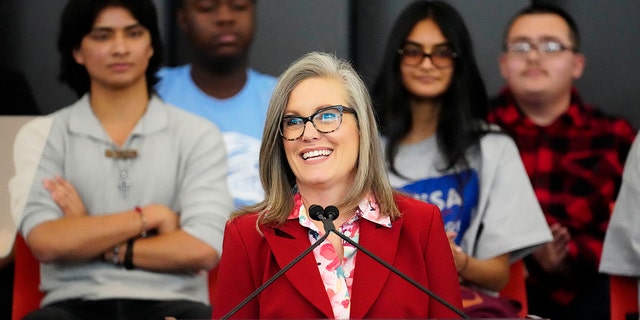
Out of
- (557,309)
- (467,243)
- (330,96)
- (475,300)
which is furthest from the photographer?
(557,309)

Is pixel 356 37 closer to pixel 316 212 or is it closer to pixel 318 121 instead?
pixel 318 121

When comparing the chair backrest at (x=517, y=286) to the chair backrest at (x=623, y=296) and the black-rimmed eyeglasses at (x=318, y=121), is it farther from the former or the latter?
the black-rimmed eyeglasses at (x=318, y=121)

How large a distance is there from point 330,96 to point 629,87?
2.16 meters

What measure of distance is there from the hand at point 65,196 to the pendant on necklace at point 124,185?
0.15 m

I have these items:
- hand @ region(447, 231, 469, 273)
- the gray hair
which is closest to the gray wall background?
hand @ region(447, 231, 469, 273)

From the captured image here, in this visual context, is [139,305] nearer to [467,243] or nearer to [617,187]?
[467,243]

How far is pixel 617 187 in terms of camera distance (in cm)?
445

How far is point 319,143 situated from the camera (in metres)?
2.87

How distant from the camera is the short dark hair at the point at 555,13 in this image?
4.57m

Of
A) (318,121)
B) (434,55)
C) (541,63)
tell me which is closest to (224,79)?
(434,55)

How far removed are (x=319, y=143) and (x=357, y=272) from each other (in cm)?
33

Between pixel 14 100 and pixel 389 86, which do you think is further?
pixel 14 100

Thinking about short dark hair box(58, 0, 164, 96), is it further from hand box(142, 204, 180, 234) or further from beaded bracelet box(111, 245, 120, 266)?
beaded bracelet box(111, 245, 120, 266)

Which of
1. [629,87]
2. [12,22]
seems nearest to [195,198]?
[12,22]
